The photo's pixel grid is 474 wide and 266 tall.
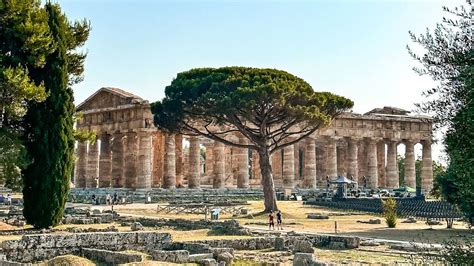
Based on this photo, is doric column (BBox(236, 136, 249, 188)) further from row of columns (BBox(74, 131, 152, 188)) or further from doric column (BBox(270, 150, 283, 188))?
doric column (BBox(270, 150, 283, 188))

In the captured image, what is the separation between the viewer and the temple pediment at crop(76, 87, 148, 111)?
56.5 m

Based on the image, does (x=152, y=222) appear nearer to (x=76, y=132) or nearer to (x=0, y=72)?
(x=76, y=132)

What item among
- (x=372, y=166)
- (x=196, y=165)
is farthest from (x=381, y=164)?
(x=196, y=165)

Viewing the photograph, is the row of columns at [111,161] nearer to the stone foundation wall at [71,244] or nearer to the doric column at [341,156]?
the doric column at [341,156]

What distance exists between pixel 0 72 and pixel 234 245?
32.7ft

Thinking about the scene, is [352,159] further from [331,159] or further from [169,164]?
[169,164]

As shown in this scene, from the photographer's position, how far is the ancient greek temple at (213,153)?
5659 centimetres

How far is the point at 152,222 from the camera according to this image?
29.9m

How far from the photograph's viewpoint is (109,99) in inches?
2329

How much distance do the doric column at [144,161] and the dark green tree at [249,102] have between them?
16.0 meters

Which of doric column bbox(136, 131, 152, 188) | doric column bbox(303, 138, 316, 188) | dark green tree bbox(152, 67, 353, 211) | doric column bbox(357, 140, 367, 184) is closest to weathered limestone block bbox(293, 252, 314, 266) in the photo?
dark green tree bbox(152, 67, 353, 211)

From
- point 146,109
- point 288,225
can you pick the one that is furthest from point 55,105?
point 146,109

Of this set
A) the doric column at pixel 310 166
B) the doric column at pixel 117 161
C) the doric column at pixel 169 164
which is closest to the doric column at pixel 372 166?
the doric column at pixel 310 166

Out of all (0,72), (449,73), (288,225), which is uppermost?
(0,72)
